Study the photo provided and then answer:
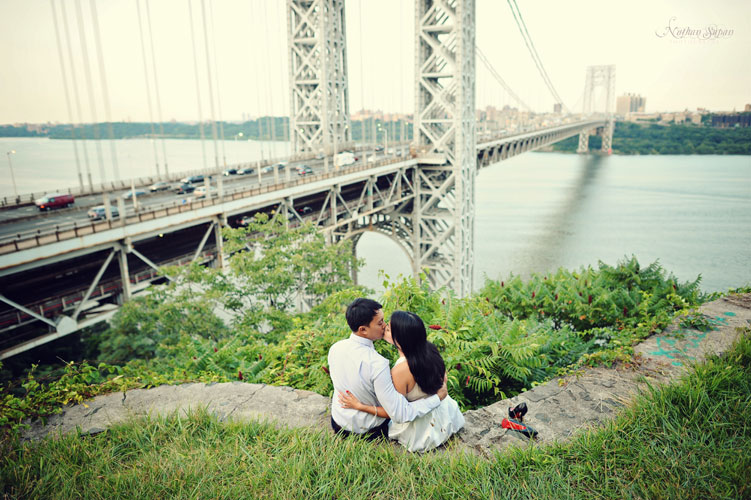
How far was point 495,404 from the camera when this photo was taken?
4191mm

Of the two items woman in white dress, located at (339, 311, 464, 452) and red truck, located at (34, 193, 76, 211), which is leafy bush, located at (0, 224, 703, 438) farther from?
red truck, located at (34, 193, 76, 211)

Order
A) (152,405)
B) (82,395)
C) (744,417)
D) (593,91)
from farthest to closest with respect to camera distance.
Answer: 1. (593,91)
2. (82,395)
3. (152,405)
4. (744,417)

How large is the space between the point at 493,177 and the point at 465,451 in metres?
76.7

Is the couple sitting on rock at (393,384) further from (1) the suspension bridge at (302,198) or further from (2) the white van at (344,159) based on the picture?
(2) the white van at (344,159)

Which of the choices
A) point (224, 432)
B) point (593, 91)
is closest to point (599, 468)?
point (224, 432)

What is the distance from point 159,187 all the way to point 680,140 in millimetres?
51539

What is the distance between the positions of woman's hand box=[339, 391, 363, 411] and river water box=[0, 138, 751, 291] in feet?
52.7

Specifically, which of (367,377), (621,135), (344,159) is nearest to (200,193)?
(344,159)

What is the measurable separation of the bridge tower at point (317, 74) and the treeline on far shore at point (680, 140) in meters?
30.8

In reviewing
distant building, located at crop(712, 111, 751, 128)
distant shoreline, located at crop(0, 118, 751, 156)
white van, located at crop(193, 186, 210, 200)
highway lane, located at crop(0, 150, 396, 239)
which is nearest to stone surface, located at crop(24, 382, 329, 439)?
highway lane, located at crop(0, 150, 396, 239)

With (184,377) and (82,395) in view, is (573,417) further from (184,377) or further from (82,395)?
(82,395)

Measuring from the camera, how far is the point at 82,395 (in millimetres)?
4789

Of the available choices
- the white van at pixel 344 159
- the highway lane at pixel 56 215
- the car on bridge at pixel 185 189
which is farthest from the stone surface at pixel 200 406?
the white van at pixel 344 159

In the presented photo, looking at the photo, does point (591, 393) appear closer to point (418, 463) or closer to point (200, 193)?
point (418, 463)
